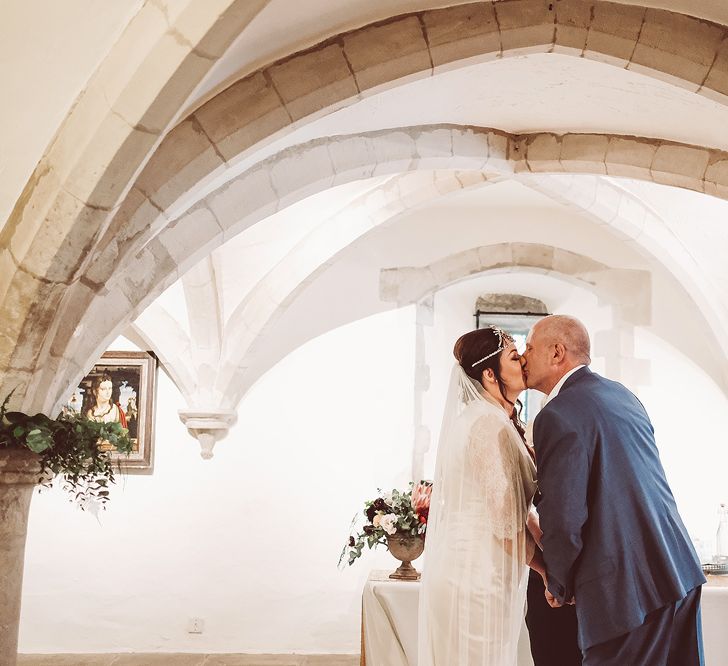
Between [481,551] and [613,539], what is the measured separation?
53cm

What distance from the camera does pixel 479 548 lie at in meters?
2.97

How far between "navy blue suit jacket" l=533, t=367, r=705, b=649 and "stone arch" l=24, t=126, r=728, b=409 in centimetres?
211

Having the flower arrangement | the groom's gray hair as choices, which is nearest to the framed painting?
A: the flower arrangement

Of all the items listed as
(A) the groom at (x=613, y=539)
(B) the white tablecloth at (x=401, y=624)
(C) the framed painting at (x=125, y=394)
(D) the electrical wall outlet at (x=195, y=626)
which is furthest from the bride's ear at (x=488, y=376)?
(D) the electrical wall outlet at (x=195, y=626)

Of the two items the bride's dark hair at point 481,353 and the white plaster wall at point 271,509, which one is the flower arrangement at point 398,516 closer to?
the bride's dark hair at point 481,353

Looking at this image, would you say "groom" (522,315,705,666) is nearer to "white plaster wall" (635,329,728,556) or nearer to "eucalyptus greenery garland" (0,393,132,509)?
"eucalyptus greenery garland" (0,393,132,509)

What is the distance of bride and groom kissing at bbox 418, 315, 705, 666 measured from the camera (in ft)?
8.43

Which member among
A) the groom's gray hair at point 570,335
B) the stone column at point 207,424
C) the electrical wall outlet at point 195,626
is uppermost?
the groom's gray hair at point 570,335

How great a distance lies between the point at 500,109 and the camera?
14.6 ft

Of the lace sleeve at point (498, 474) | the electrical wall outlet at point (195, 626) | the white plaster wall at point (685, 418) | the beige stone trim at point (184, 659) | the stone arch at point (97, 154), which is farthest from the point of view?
the white plaster wall at point (685, 418)

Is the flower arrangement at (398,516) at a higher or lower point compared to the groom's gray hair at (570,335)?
lower

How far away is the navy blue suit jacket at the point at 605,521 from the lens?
2.55 meters

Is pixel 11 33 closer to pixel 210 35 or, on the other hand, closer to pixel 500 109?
pixel 210 35

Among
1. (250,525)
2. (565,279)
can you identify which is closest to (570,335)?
(565,279)
